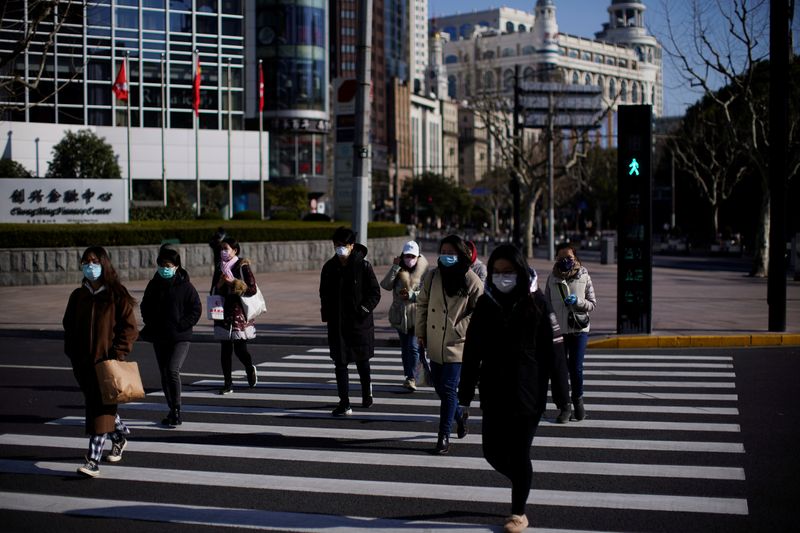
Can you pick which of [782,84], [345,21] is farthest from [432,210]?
[782,84]

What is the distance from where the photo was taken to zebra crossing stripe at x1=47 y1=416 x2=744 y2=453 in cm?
842

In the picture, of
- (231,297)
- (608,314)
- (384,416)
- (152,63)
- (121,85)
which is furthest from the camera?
(152,63)

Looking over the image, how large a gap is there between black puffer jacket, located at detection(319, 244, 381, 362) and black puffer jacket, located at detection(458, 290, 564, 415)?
3602 millimetres

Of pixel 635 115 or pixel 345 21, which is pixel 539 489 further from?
pixel 345 21

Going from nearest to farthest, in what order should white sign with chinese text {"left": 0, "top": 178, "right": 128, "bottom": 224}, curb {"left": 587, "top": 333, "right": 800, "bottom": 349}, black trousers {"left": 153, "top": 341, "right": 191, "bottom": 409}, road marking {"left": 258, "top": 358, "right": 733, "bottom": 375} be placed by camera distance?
black trousers {"left": 153, "top": 341, "right": 191, "bottom": 409} → road marking {"left": 258, "top": 358, "right": 733, "bottom": 375} → curb {"left": 587, "top": 333, "right": 800, "bottom": 349} → white sign with chinese text {"left": 0, "top": 178, "right": 128, "bottom": 224}

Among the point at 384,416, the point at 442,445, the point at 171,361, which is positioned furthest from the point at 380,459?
the point at 171,361

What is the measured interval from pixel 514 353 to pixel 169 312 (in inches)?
163

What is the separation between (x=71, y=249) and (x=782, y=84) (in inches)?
723

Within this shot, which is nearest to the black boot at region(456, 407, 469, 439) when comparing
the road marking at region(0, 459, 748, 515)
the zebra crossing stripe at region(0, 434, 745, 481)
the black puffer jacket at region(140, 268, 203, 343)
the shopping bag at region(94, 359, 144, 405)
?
the zebra crossing stripe at region(0, 434, 745, 481)

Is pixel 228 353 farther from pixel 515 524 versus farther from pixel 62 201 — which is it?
pixel 62 201

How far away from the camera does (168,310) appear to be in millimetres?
9055

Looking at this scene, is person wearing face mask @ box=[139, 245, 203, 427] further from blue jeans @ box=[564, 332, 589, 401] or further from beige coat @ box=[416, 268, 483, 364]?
blue jeans @ box=[564, 332, 589, 401]

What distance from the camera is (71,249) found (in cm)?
2620

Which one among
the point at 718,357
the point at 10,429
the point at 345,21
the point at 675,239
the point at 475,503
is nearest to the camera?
the point at 475,503
